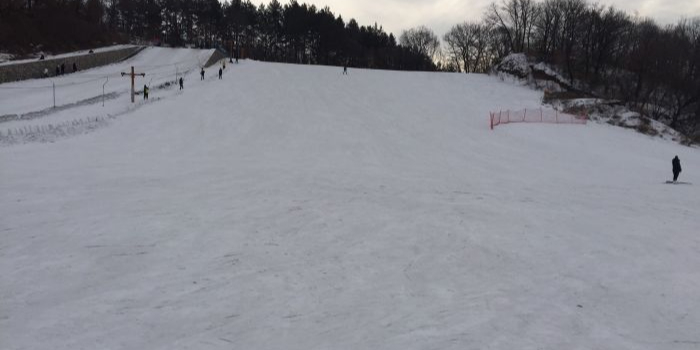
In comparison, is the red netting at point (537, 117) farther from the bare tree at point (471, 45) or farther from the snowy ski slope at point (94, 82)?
the bare tree at point (471, 45)

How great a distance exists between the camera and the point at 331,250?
9.55 meters

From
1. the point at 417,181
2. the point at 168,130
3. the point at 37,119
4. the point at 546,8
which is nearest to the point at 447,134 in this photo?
the point at 417,181

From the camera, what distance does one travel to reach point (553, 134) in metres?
32.2

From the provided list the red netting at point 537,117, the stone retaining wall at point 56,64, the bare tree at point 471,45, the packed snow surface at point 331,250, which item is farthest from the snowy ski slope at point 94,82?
the bare tree at point 471,45

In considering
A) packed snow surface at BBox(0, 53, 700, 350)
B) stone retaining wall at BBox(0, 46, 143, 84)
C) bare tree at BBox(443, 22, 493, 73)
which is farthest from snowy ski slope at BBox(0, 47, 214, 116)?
bare tree at BBox(443, 22, 493, 73)

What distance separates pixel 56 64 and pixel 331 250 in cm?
4703

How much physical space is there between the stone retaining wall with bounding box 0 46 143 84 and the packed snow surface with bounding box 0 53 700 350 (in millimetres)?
23884

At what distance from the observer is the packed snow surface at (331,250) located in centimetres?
654

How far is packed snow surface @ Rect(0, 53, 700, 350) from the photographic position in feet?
21.4

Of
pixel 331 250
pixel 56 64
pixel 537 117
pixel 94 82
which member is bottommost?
pixel 331 250

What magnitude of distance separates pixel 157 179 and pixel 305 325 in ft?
33.6

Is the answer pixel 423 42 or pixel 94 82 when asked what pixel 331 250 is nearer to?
pixel 94 82

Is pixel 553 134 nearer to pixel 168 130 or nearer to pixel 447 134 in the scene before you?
pixel 447 134

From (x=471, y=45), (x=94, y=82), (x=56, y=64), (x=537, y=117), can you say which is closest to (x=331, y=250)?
(x=537, y=117)
